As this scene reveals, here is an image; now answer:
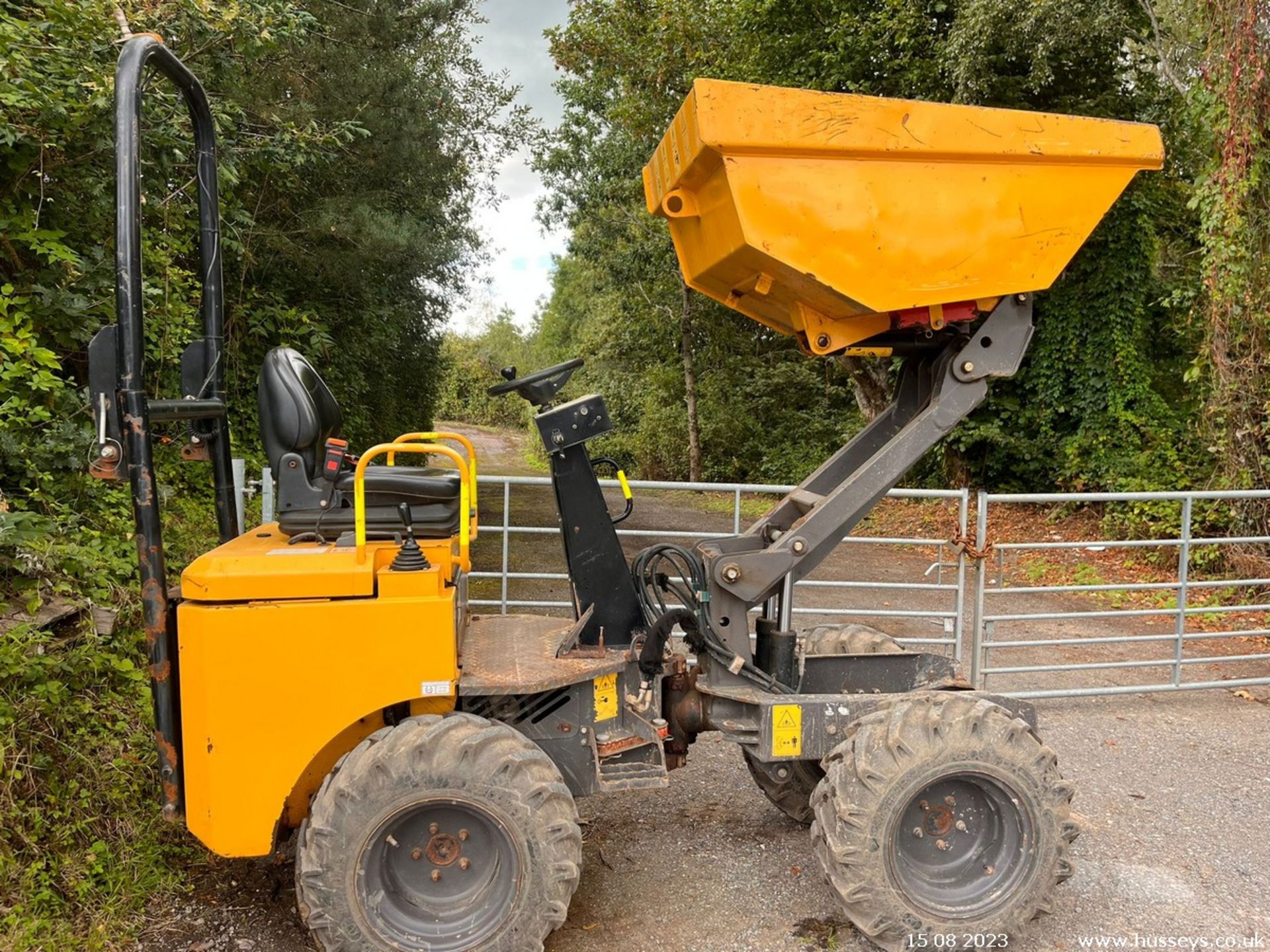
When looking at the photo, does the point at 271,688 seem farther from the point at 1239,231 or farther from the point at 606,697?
the point at 1239,231

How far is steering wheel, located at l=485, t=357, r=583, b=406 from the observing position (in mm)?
3248

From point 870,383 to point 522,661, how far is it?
12.4 metres

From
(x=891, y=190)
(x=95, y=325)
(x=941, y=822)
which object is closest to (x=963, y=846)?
(x=941, y=822)

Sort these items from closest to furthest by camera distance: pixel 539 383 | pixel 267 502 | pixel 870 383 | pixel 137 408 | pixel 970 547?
pixel 137 408
pixel 539 383
pixel 267 502
pixel 970 547
pixel 870 383

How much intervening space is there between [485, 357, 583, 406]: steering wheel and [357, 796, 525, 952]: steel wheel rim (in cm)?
→ 147

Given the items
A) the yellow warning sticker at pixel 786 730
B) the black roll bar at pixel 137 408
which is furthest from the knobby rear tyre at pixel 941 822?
the black roll bar at pixel 137 408

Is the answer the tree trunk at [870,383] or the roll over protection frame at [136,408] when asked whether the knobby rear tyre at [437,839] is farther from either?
the tree trunk at [870,383]

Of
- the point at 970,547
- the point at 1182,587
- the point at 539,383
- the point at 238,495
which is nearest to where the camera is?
the point at 539,383

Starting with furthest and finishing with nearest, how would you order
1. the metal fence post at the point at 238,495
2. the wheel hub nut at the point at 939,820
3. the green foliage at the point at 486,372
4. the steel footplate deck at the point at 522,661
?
the green foliage at the point at 486,372
the metal fence post at the point at 238,495
the wheel hub nut at the point at 939,820
the steel footplate deck at the point at 522,661

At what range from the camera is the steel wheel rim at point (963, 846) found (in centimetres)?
300

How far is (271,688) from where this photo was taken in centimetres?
273

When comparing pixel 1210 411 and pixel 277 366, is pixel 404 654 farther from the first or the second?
pixel 1210 411

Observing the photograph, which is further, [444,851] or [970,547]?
[970,547]

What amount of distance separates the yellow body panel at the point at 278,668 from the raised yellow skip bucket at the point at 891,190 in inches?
67.0
